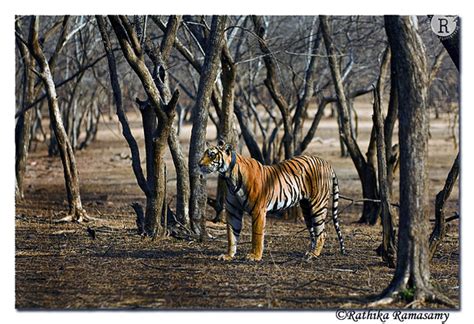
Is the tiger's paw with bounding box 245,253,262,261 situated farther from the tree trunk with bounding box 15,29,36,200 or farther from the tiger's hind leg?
the tree trunk with bounding box 15,29,36,200

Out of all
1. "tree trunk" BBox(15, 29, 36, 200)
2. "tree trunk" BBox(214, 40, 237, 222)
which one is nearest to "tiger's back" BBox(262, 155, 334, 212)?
"tree trunk" BBox(214, 40, 237, 222)

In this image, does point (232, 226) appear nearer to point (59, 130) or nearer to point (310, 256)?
point (310, 256)

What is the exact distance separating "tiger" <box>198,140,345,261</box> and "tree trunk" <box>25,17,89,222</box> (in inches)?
157

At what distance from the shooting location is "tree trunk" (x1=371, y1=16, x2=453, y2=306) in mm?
7902

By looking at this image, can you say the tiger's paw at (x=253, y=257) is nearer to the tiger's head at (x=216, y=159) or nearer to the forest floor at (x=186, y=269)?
the forest floor at (x=186, y=269)

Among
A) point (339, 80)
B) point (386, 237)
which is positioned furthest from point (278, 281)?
point (339, 80)

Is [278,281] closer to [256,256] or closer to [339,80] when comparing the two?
[256,256]

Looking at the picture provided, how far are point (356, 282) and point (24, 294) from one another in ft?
10.9

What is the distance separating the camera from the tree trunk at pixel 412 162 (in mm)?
7902

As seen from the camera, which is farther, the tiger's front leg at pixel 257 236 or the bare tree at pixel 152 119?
the bare tree at pixel 152 119

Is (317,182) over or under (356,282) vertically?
over

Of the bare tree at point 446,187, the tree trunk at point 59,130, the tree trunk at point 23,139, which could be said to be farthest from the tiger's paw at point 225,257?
the tree trunk at point 23,139

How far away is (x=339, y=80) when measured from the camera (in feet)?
48.6

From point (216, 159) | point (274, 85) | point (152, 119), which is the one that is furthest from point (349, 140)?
point (216, 159)
